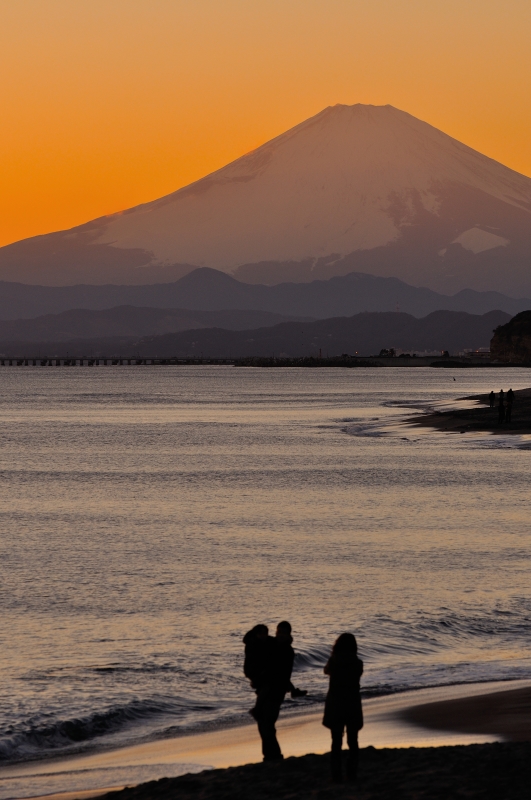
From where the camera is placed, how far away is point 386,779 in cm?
998

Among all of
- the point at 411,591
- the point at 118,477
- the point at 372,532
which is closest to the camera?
the point at 411,591

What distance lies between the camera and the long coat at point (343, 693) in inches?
404

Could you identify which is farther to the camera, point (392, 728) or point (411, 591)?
point (411, 591)

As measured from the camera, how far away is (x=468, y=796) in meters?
9.34

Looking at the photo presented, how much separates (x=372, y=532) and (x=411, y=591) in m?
8.14

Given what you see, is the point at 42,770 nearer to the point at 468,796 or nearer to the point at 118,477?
the point at 468,796

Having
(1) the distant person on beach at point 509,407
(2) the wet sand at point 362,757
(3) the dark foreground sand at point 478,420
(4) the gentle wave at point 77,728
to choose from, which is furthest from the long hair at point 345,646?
(1) the distant person on beach at point 509,407

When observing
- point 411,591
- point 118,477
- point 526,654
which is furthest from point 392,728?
point 118,477

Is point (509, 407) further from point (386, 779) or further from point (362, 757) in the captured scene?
point (386, 779)

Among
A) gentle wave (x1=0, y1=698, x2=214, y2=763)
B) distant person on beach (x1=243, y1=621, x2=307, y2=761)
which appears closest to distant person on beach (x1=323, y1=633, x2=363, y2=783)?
distant person on beach (x1=243, y1=621, x2=307, y2=761)

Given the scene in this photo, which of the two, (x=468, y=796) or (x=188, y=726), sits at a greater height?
(x=468, y=796)

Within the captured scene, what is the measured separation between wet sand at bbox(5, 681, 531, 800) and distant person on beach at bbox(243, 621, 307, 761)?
1.66 feet

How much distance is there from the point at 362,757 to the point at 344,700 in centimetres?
85

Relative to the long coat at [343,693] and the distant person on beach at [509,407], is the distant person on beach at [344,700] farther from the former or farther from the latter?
the distant person on beach at [509,407]
